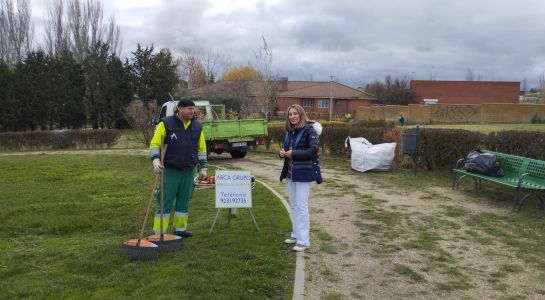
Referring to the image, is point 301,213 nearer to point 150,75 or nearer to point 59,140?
point 59,140

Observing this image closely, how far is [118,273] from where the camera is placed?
4867mm

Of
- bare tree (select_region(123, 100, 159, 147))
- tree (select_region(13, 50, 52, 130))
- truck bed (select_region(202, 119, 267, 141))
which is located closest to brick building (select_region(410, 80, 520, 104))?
tree (select_region(13, 50, 52, 130))

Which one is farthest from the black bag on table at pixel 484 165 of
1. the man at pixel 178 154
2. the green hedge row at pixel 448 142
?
the man at pixel 178 154

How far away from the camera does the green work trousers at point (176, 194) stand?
596cm

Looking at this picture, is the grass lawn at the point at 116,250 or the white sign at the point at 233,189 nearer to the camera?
the grass lawn at the point at 116,250

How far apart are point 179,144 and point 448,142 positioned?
812 centimetres

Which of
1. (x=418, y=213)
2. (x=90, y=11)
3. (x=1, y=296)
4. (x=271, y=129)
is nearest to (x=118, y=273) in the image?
(x=1, y=296)

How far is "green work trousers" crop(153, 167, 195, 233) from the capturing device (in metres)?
5.96

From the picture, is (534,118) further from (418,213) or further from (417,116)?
(418,213)

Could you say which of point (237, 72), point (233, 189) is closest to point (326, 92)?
point (237, 72)

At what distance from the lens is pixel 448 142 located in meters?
12.0

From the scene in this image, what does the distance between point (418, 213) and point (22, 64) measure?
39044 mm

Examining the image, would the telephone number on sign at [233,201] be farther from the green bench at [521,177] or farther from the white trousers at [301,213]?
the green bench at [521,177]

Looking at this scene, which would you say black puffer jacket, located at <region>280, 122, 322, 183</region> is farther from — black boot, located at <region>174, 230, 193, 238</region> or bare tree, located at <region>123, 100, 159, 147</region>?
bare tree, located at <region>123, 100, 159, 147</region>
